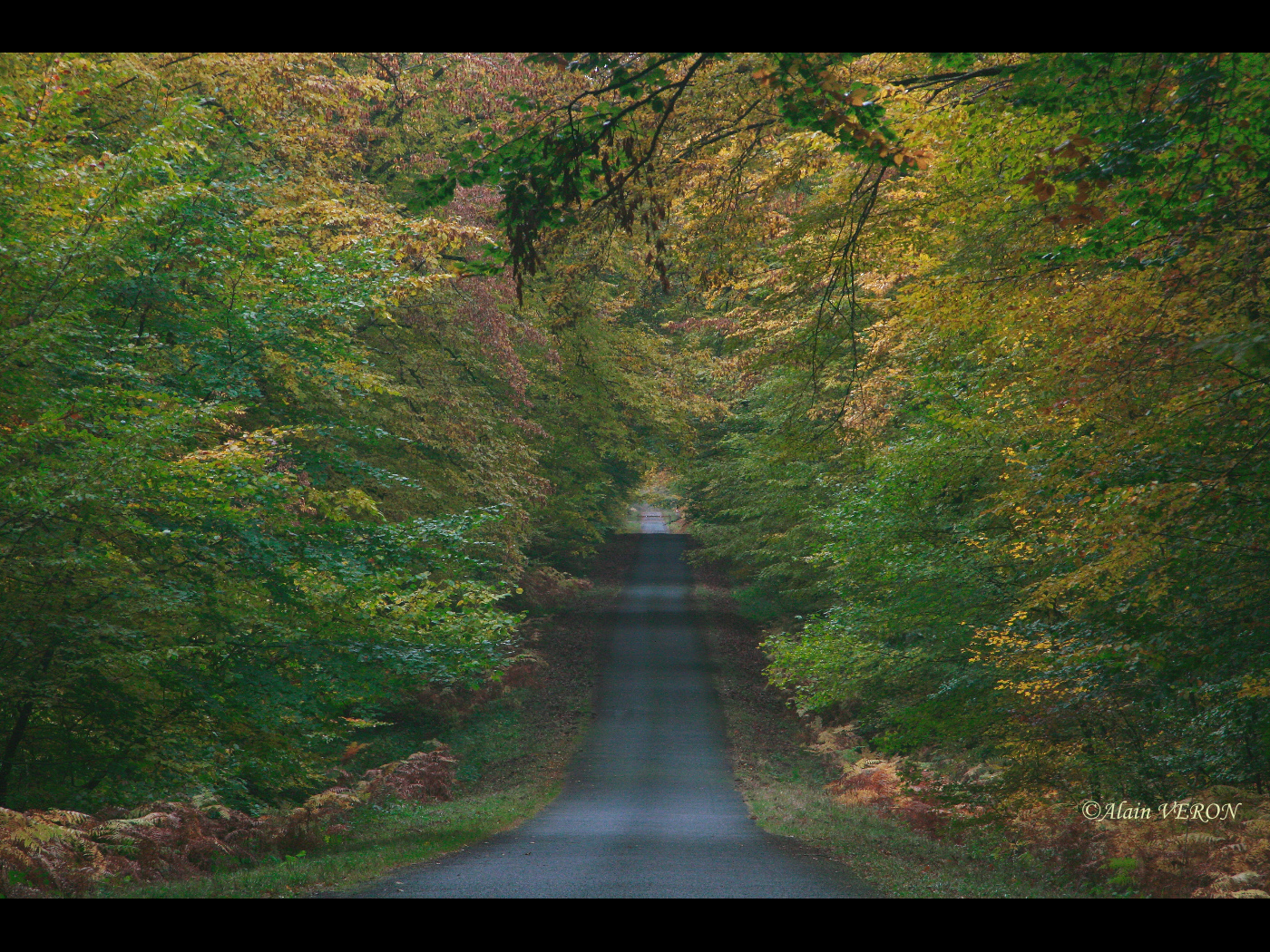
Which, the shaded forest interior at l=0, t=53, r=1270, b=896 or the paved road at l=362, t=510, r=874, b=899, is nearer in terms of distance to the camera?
the shaded forest interior at l=0, t=53, r=1270, b=896

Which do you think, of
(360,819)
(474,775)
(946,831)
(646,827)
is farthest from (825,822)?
(474,775)

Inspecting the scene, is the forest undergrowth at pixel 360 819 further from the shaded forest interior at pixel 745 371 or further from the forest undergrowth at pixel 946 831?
the forest undergrowth at pixel 946 831

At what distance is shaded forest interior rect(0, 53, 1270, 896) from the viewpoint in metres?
6.84

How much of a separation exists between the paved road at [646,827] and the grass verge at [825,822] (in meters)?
0.37

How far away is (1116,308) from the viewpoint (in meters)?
7.83

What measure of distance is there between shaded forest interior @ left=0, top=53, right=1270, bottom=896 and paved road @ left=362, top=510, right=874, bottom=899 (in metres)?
2.34

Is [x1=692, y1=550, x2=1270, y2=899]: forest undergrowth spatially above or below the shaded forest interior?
below

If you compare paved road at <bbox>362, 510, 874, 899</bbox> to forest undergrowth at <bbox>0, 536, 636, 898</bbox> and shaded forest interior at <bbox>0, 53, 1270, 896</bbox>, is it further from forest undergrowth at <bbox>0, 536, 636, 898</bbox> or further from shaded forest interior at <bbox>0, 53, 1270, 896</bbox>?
shaded forest interior at <bbox>0, 53, 1270, 896</bbox>

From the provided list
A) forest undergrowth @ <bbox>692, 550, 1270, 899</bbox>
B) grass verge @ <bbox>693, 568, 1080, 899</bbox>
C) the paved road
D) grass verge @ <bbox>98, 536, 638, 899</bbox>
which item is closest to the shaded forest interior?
forest undergrowth @ <bbox>692, 550, 1270, 899</bbox>

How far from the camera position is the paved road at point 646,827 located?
8602 millimetres

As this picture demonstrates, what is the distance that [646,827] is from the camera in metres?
13.0

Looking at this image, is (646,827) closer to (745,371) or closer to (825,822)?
→ (825,822)

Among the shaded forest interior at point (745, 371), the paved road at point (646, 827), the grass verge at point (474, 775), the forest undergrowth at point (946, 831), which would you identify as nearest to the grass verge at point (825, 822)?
the forest undergrowth at point (946, 831)

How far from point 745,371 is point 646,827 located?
804 cm
